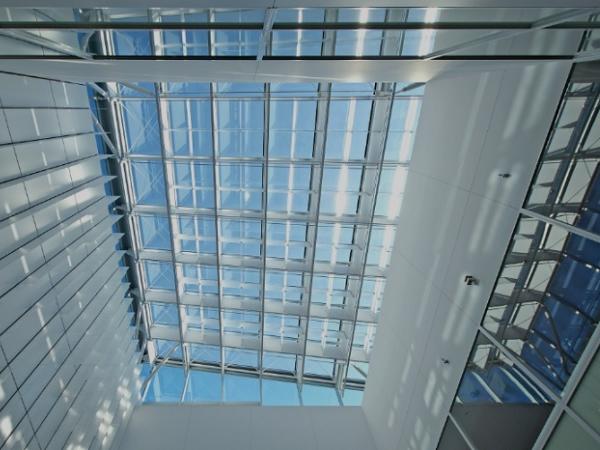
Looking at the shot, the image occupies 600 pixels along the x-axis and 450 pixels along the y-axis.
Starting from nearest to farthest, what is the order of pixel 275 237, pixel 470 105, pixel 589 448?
pixel 589 448
pixel 470 105
pixel 275 237

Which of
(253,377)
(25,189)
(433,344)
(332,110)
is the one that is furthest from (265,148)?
(253,377)

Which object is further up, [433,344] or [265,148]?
[265,148]

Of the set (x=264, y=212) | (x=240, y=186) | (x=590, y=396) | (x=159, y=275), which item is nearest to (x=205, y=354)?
(x=159, y=275)

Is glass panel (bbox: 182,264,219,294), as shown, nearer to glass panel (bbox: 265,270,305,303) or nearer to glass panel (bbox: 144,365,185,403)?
glass panel (bbox: 265,270,305,303)

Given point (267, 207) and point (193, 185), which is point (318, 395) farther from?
point (193, 185)

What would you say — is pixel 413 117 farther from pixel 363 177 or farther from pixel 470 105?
pixel 470 105

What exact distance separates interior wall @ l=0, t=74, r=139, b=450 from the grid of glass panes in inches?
119

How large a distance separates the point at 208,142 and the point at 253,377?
11.2 metres

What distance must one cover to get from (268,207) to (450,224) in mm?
7457

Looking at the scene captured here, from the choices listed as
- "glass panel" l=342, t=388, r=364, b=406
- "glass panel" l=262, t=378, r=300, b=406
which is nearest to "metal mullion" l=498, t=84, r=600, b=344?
"glass panel" l=342, t=388, r=364, b=406

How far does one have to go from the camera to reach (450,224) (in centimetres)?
Answer: 683

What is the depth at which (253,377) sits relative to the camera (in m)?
16.7

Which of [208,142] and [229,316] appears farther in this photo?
[229,316]

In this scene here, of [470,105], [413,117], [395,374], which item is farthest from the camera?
[413,117]
